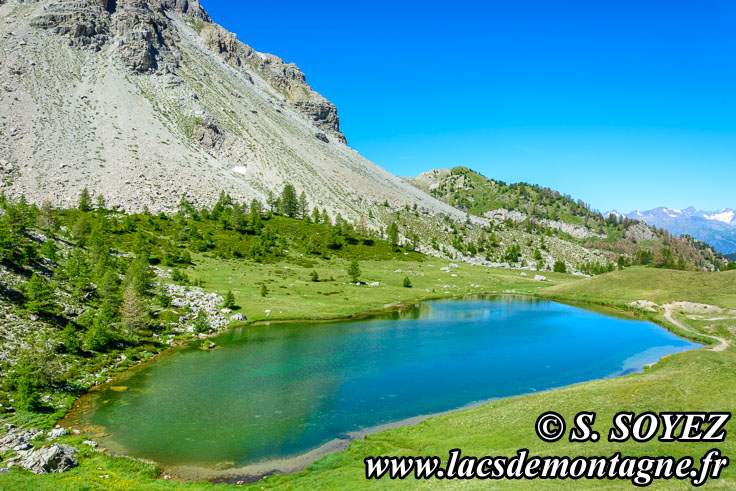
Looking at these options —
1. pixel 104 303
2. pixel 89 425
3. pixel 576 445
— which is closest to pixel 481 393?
pixel 576 445

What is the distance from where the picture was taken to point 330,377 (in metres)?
49.8

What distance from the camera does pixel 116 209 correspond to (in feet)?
472

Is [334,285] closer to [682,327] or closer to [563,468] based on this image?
[682,327]

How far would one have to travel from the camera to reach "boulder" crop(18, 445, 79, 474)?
25719 mm

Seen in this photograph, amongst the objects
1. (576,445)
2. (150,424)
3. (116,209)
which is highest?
(116,209)

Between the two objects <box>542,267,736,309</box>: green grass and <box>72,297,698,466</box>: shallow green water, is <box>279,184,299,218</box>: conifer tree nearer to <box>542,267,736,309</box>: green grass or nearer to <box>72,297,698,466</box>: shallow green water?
<box>72,297,698,466</box>: shallow green water

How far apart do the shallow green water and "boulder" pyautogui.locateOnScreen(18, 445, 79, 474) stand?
4.98m

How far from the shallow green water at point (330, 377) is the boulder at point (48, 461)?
4.98 metres

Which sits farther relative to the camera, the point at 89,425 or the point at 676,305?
the point at 676,305

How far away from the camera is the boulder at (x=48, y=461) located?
25.7 meters

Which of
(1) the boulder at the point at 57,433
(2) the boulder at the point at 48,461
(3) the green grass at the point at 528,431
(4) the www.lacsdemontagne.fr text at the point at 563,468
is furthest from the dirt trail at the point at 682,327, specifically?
(1) the boulder at the point at 57,433

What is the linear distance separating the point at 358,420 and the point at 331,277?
86.3m

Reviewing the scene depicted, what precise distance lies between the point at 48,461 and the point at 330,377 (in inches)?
1140

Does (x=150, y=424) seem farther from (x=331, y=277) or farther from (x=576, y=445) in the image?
(x=331, y=277)
